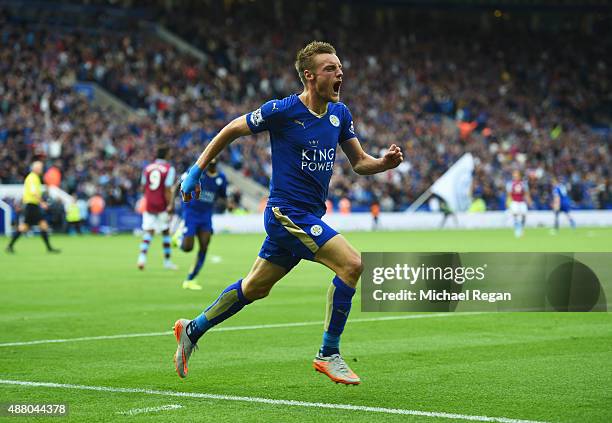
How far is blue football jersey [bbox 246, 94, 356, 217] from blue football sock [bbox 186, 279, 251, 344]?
2.57ft

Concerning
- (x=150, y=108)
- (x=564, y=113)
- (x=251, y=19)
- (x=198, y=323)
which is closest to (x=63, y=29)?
(x=150, y=108)

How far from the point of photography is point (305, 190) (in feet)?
25.3

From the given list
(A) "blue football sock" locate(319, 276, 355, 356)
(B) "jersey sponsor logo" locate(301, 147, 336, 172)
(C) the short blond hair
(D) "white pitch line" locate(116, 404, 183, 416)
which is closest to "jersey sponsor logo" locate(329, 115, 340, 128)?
(B) "jersey sponsor logo" locate(301, 147, 336, 172)

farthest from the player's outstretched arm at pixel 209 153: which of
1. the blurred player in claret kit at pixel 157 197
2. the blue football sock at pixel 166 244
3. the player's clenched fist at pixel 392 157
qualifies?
the blue football sock at pixel 166 244

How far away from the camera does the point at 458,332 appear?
10.9m

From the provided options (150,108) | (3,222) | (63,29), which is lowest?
(3,222)

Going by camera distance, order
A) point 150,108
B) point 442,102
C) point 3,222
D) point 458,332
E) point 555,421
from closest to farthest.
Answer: point 555,421
point 458,332
point 3,222
point 150,108
point 442,102

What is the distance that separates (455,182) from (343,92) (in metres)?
9.42

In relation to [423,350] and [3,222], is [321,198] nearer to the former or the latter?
[423,350]

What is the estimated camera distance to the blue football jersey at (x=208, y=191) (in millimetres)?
16891

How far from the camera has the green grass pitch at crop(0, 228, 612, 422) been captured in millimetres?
6750

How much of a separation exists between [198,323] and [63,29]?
4157 cm

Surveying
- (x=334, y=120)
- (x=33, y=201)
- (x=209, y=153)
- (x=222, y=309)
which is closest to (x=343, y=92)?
(x=33, y=201)

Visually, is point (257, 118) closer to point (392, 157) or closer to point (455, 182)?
point (392, 157)
